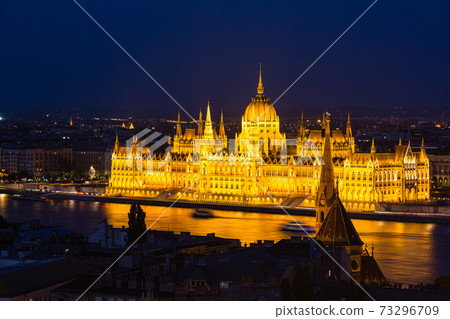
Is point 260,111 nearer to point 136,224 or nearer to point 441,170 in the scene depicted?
point 441,170

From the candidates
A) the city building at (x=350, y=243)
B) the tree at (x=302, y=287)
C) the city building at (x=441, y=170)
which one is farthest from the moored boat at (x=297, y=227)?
the tree at (x=302, y=287)

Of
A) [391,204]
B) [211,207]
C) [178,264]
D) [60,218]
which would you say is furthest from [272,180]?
[178,264]

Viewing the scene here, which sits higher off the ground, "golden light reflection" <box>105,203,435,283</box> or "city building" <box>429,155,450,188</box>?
"city building" <box>429,155,450,188</box>

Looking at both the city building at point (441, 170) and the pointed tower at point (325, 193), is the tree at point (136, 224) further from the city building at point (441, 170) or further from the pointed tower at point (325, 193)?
the city building at point (441, 170)

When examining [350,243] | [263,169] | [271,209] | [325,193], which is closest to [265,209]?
[271,209]

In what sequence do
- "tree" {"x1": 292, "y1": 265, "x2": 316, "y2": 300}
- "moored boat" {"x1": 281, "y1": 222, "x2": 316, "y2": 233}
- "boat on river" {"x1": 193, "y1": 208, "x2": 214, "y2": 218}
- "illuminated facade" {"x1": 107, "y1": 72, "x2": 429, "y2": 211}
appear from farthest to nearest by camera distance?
"illuminated facade" {"x1": 107, "y1": 72, "x2": 429, "y2": 211} → "boat on river" {"x1": 193, "y1": 208, "x2": 214, "y2": 218} → "moored boat" {"x1": 281, "y1": 222, "x2": 316, "y2": 233} → "tree" {"x1": 292, "y1": 265, "x2": 316, "y2": 300}

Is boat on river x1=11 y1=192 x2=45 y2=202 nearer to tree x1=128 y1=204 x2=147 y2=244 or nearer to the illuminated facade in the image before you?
the illuminated facade

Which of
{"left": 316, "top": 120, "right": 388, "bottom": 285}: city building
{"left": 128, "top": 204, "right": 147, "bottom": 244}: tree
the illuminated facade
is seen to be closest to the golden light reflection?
the illuminated facade

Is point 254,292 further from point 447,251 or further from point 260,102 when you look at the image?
point 260,102
